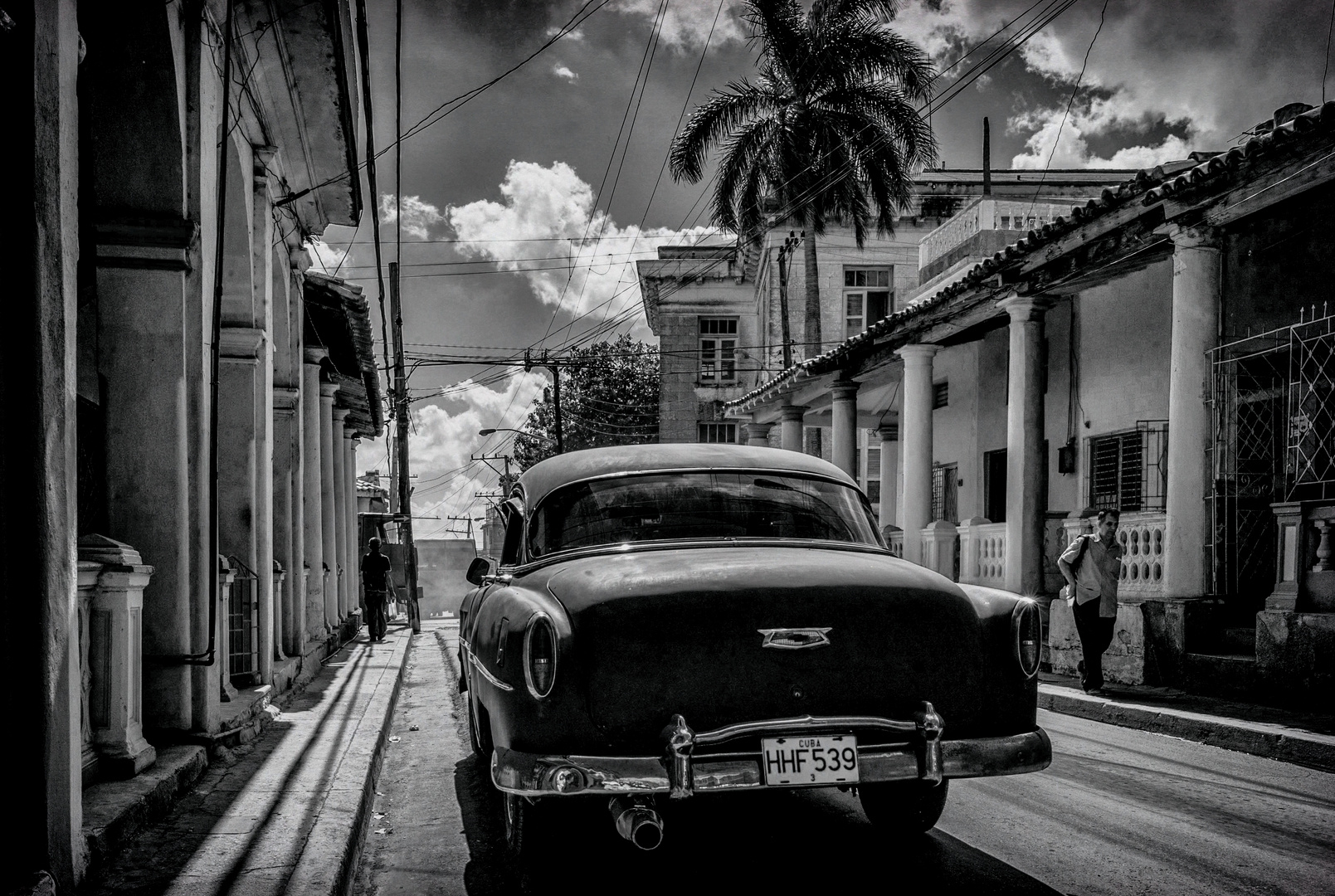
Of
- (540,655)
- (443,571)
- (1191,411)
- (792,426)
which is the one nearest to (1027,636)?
(540,655)

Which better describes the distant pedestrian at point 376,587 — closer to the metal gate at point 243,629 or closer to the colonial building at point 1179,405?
the colonial building at point 1179,405

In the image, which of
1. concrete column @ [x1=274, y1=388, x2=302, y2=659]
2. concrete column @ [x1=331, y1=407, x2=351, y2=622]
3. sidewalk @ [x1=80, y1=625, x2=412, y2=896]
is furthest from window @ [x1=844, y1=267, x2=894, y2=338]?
sidewalk @ [x1=80, y1=625, x2=412, y2=896]

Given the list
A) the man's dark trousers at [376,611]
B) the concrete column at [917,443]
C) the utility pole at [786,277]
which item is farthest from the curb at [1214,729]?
the utility pole at [786,277]

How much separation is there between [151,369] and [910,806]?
14.7ft

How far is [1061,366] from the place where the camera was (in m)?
14.6

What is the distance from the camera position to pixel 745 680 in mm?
3711

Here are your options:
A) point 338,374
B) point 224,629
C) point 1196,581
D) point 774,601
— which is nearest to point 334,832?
point 774,601

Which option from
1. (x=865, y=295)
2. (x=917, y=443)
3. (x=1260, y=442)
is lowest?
(x=917, y=443)

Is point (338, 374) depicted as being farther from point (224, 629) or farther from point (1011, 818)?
point (1011, 818)

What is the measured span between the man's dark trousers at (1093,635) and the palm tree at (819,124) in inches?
574

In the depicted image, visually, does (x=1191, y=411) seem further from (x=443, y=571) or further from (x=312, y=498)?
(x=443, y=571)

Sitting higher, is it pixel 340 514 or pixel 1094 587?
pixel 1094 587

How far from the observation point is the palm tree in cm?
2236

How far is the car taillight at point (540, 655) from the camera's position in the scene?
3.71m
